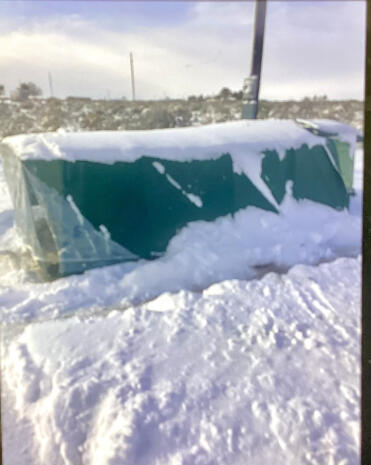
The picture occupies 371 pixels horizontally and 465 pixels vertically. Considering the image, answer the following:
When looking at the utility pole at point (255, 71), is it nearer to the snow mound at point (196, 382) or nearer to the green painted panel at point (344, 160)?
the green painted panel at point (344, 160)

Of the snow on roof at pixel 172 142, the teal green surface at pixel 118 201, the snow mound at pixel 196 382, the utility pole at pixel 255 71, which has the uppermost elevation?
the utility pole at pixel 255 71

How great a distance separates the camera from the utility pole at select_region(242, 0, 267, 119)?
278 cm

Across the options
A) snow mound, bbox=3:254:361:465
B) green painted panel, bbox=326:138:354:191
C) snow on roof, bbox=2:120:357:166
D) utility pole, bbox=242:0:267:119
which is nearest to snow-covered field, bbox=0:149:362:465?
snow mound, bbox=3:254:361:465

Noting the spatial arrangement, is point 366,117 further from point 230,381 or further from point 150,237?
point 150,237

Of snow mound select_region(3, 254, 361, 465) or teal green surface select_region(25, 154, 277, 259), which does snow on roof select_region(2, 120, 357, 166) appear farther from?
snow mound select_region(3, 254, 361, 465)

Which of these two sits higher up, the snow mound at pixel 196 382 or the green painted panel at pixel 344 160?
the green painted panel at pixel 344 160

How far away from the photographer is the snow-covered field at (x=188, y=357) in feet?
5.67

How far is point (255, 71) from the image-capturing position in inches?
140

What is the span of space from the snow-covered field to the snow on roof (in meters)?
0.67

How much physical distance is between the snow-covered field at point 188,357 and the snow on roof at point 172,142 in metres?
0.67

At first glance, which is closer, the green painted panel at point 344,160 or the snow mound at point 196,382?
the snow mound at point 196,382

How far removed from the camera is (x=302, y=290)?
10.2ft

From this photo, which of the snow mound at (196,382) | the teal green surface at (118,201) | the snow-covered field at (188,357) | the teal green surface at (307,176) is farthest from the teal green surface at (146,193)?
the snow mound at (196,382)

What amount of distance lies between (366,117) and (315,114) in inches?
172
